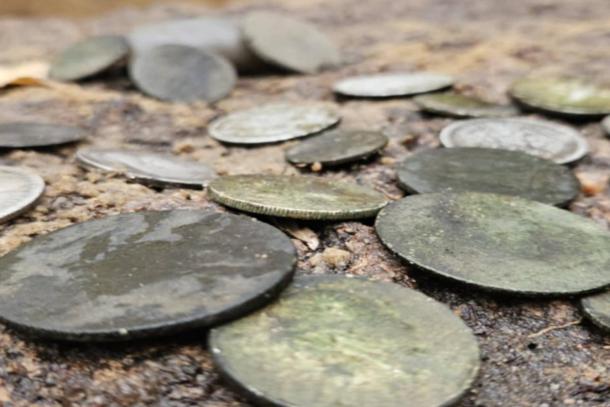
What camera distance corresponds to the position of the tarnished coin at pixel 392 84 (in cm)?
403

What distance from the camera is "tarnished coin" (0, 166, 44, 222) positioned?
2.39m

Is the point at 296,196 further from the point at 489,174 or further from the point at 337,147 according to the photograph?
the point at 489,174

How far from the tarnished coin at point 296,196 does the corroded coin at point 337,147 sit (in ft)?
0.97

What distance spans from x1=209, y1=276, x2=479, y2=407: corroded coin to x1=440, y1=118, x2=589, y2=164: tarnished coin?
1.45 m

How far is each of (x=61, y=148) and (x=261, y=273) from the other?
1.75 meters

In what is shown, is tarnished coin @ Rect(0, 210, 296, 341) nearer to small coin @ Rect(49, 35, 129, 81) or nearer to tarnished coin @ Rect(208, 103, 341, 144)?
tarnished coin @ Rect(208, 103, 341, 144)

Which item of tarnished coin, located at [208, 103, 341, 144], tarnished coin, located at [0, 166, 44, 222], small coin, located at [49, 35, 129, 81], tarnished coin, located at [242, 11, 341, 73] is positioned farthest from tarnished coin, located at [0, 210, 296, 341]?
tarnished coin, located at [242, 11, 341, 73]

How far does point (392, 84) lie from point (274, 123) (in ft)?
3.14

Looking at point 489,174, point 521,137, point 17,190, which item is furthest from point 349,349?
point 521,137

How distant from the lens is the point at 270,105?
12.8 ft

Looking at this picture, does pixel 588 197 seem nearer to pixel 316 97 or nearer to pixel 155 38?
pixel 316 97

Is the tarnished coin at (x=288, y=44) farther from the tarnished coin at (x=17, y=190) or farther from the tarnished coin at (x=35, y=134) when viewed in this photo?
the tarnished coin at (x=17, y=190)

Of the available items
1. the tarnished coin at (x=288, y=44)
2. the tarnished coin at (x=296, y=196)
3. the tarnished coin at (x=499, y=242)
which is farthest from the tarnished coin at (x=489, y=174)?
the tarnished coin at (x=288, y=44)

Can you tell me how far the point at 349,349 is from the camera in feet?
5.70
